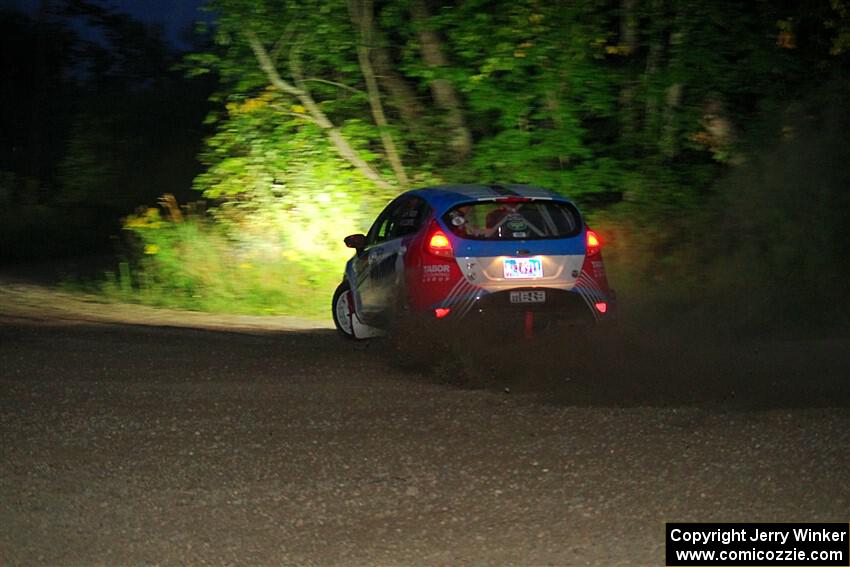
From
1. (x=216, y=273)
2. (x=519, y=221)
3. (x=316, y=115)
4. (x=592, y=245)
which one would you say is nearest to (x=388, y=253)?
(x=519, y=221)

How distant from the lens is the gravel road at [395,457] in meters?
6.18

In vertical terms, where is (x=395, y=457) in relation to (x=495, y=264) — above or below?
below

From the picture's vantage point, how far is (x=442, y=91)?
64.3 ft

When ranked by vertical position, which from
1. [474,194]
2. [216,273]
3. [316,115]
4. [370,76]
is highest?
[370,76]

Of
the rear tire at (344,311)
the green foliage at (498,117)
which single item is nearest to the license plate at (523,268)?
the rear tire at (344,311)

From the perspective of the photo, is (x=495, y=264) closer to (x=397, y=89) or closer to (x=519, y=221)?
(x=519, y=221)

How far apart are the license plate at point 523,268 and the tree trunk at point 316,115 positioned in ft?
25.5

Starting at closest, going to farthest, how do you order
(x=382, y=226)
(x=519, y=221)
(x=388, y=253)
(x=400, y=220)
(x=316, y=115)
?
1. (x=519, y=221)
2. (x=388, y=253)
3. (x=400, y=220)
4. (x=382, y=226)
5. (x=316, y=115)

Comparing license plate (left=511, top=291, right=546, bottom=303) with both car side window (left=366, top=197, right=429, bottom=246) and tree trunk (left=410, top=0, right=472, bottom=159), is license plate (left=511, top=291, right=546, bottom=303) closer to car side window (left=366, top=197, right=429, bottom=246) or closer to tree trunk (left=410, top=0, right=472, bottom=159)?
car side window (left=366, top=197, right=429, bottom=246)

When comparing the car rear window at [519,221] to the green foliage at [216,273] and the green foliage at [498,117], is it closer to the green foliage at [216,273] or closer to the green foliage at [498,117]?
the green foliage at [498,117]

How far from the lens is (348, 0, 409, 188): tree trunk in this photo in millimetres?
18953

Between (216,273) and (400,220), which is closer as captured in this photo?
(400,220)

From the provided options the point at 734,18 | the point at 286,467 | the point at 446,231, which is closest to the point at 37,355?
the point at 446,231
